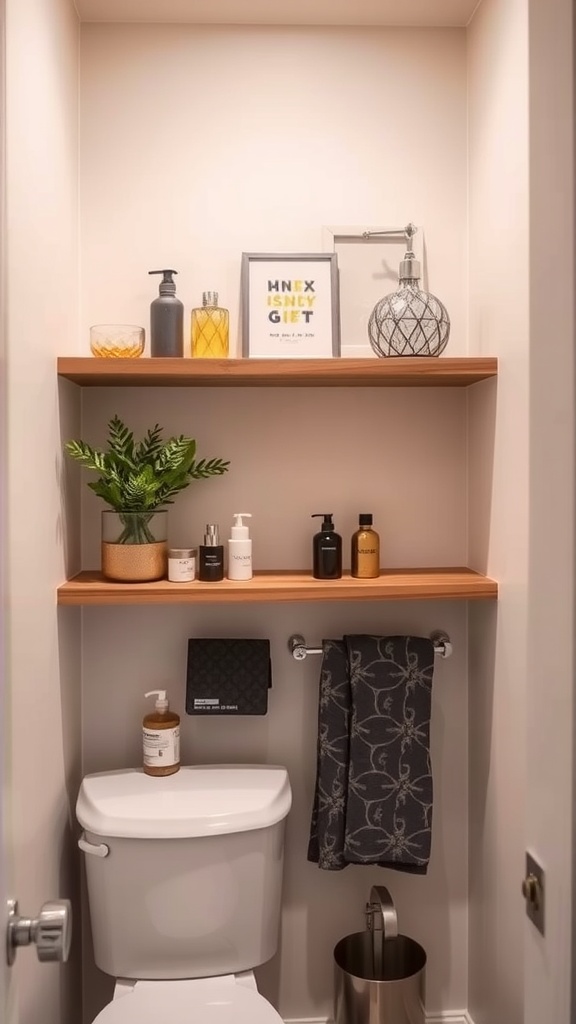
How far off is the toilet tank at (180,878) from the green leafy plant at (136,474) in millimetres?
534

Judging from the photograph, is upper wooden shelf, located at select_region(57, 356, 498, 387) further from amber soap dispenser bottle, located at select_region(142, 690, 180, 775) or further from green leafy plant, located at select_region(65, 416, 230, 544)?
amber soap dispenser bottle, located at select_region(142, 690, 180, 775)

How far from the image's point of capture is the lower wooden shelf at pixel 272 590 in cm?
161

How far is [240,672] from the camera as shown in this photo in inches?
70.8

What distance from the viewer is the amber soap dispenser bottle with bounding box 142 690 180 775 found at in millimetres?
1727

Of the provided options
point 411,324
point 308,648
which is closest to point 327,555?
point 308,648

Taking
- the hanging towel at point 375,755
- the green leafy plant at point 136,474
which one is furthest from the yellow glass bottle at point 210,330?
the hanging towel at point 375,755

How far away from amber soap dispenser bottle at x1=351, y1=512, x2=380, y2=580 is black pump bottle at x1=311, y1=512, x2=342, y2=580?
0.04 meters

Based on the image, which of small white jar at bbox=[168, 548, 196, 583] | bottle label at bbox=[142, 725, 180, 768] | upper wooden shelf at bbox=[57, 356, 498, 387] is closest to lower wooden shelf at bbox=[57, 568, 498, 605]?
small white jar at bbox=[168, 548, 196, 583]

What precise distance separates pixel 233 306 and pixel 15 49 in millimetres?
684

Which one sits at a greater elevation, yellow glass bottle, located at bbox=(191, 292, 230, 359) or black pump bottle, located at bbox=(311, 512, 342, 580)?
yellow glass bottle, located at bbox=(191, 292, 230, 359)

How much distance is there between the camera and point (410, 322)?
166 centimetres

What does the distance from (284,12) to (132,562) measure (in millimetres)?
1209

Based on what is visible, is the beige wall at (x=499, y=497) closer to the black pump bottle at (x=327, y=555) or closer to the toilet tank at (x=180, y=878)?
the black pump bottle at (x=327, y=555)

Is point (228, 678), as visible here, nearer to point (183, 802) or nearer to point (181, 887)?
point (183, 802)
